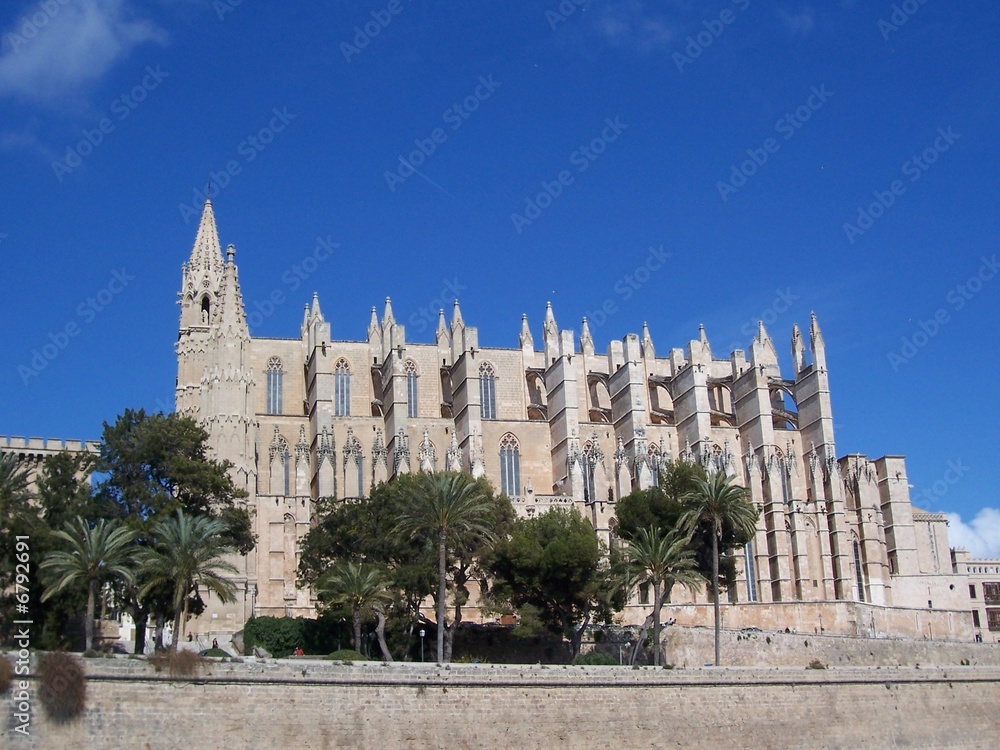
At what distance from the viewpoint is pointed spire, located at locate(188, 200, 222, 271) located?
69438mm

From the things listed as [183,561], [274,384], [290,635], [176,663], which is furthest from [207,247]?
[176,663]

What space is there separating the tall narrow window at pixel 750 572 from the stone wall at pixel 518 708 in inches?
842

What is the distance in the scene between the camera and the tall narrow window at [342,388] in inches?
2861

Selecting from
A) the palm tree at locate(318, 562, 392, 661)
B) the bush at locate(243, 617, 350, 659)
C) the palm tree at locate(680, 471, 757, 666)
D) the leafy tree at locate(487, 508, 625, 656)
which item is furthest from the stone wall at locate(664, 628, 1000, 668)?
the bush at locate(243, 617, 350, 659)

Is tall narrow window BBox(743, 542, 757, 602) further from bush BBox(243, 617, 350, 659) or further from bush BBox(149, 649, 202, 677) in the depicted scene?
bush BBox(149, 649, 202, 677)

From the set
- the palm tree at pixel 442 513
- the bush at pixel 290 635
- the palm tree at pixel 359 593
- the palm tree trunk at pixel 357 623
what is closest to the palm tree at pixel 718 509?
the palm tree at pixel 442 513

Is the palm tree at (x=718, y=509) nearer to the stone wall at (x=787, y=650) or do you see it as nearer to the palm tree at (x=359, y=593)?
the stone wall at (x=787, y=650)

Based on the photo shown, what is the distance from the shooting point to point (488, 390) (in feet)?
250

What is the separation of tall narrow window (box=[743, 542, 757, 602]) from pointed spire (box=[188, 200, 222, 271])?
32259 mm

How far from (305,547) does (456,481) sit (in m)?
9.70

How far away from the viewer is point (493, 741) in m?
37.5

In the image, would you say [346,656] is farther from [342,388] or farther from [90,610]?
[342,388]

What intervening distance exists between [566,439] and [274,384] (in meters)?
16.7

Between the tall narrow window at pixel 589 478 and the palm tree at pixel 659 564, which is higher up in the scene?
the tall narrow window at pixel 589 478
